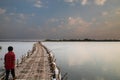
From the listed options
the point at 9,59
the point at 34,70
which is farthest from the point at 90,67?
the point at 9,59

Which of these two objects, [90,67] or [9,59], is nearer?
[9,59]

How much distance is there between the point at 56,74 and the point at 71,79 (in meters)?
13.1

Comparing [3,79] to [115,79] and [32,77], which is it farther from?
[115,79]

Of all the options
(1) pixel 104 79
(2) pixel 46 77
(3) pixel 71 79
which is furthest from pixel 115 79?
(2) pixel 46 77

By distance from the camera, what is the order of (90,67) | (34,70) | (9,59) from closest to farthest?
1. (9,59)
2. (34,70)
3. (90,67)

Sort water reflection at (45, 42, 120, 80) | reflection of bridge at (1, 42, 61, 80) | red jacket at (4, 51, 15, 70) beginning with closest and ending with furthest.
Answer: red jacket at (4, 51, 15, 70) → reflection of bridge at (1, 42, 61, 80) → water reflection at (45, 42, 120, 80)

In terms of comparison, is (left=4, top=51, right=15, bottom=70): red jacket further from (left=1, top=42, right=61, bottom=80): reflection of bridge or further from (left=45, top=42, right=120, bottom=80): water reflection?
(left=45, top=42, right=120, bottom=80): water reflection

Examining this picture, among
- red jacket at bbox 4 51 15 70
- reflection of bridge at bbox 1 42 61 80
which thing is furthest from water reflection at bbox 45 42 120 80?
red jacket at bbox 4 51 15 70

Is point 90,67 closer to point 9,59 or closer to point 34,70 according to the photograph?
point 34,70

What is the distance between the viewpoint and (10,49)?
1437 centimetres

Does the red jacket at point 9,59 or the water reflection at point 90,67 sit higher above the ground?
the red jacket at point 9,59

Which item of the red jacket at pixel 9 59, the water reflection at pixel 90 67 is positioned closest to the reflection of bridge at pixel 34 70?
the red jacket at pixel 9 59

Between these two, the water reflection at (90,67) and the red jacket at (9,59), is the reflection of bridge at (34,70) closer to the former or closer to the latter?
the red jacket at (9,59)

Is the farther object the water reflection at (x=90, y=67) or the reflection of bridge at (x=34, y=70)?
the water reflection at (x=90, y=67)
